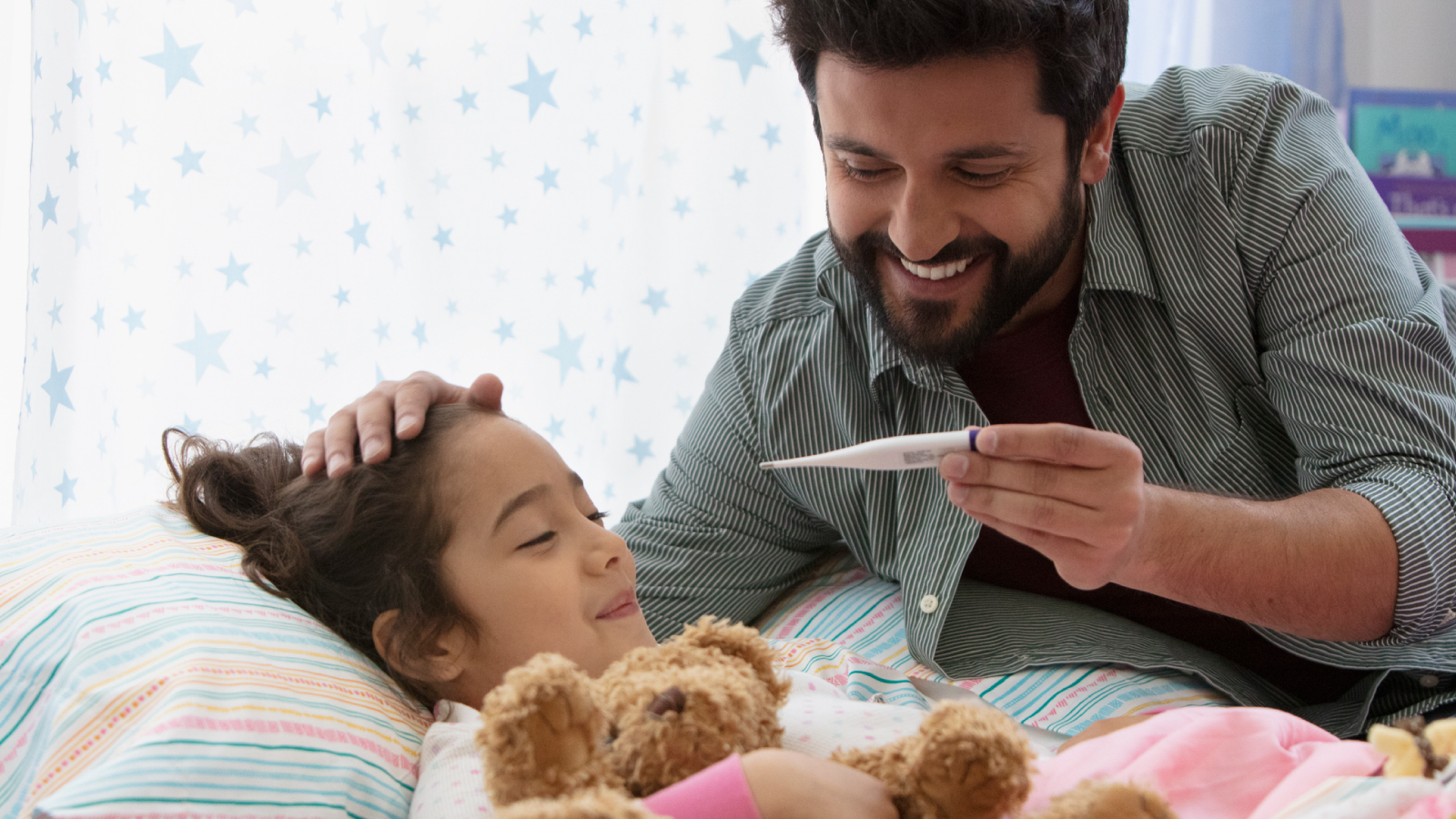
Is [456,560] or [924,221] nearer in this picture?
[456,560]

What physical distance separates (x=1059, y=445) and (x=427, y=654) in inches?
26.5

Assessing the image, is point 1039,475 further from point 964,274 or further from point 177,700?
point 177,700

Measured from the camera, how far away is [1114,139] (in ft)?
5.08

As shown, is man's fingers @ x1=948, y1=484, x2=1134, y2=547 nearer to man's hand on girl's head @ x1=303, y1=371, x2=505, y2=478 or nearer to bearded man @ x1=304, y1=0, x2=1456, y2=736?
bearded man @ x1=304, y1=0, x2=1456, y2=736

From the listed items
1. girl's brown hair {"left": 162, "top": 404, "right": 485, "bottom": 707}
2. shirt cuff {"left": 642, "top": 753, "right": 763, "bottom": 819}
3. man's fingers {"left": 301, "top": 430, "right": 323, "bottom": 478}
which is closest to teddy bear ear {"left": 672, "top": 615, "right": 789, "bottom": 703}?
shirt cuff {"left": 642, "top": 753, "right": 763, "bottom": 819}

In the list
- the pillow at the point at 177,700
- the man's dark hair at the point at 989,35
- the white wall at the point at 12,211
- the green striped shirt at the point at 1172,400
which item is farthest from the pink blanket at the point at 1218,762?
the white wall at the point at 12,211

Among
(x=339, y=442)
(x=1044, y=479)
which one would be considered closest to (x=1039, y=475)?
(x=1044, y=479)

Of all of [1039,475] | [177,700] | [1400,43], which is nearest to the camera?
[177,700]

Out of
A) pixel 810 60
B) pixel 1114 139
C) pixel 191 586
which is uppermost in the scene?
pixel 810 60

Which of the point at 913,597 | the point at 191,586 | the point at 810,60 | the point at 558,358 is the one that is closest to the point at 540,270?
the point at 558,358

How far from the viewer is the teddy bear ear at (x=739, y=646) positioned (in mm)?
929

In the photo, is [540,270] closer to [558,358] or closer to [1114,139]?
[558,358]

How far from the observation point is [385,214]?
204 cm

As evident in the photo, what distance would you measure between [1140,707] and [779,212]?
1358 mm
